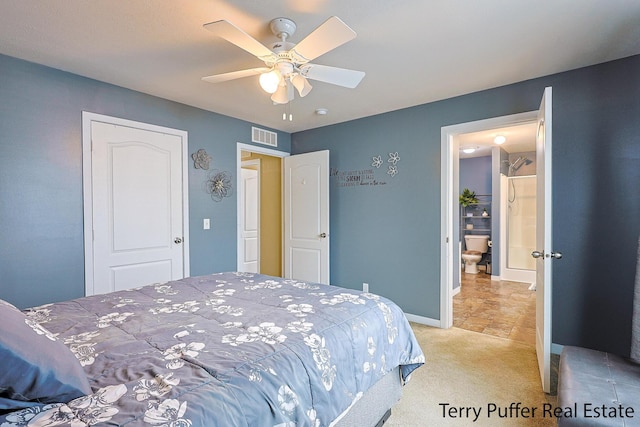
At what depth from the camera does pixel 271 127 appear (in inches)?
171

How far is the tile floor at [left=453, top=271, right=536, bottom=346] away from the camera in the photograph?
3.27m

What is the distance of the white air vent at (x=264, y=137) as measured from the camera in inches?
163

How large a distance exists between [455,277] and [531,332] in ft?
5.24

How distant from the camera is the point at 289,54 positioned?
1.89 meters

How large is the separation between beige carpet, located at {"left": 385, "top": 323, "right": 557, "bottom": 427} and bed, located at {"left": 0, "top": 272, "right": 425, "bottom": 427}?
0.30m

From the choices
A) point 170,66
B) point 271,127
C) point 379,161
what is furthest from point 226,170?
point 379,161

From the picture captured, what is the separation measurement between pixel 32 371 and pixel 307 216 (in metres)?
3.52

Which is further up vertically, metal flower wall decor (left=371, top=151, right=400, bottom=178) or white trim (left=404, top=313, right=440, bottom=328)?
metal flower wall decor (left=371, top=151, right=400, bottom=178)

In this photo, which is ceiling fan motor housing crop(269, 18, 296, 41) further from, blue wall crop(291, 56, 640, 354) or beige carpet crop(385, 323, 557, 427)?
beige carpet crop(385, 323, 557, 427)

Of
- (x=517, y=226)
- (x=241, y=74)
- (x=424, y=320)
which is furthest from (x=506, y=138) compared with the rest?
(x=241, y=74)

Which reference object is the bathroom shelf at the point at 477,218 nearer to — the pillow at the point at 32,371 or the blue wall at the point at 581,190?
the blue wall at the point at 581,190

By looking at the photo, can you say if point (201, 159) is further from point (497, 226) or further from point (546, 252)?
point (497, 226)

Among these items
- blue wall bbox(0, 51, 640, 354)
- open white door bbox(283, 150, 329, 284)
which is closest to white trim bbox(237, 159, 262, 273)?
open white door bbox(283, 150, 329, 284)

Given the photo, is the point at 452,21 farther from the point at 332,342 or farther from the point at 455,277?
the point at 455,277
